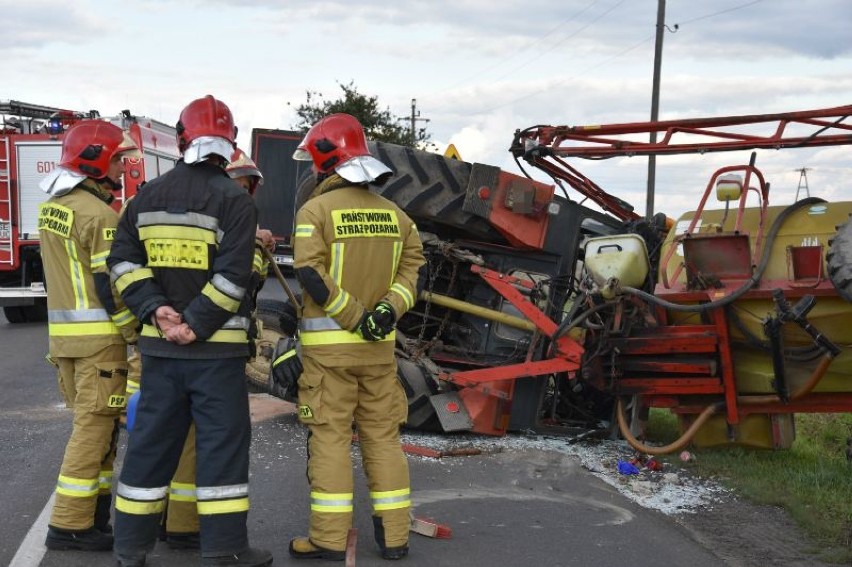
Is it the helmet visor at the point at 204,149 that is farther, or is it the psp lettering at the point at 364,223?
the psp lettering at the point at 364,223

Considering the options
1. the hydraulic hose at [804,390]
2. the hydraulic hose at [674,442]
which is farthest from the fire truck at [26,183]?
the hydraulic hose at [804,390]

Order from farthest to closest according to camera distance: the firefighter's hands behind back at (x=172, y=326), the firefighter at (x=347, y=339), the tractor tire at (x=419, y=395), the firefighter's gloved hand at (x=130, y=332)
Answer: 1. the tractor tire at (x=419, y=395)
2. the firefighter's gloved hand at (x=130, y=332)
3. the firefighter at (x=347, y=339)
4. the firefighter's hands behind back at (x=172, y=326)

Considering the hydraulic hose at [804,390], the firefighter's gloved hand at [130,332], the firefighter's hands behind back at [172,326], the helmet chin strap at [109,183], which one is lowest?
the hydraulic hose at [804,390]

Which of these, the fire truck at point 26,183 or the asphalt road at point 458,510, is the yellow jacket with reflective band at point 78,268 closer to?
the asphalt road at point 458,510

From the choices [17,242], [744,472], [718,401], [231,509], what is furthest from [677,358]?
[17,242]

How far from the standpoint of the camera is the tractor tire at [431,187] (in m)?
6.94

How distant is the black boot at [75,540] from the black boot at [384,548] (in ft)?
3.85

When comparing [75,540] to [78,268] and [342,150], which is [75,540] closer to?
[78,268]

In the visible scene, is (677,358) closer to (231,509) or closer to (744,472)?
(744,472)

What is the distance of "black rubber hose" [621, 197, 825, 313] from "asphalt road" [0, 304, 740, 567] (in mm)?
1116

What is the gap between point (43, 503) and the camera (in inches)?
197

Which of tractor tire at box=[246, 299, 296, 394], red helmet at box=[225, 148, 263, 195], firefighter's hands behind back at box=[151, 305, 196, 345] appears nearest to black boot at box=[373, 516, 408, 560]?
firefighter's hands behind back at box=[151, 305, 196, 345]

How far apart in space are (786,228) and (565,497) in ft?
6.71

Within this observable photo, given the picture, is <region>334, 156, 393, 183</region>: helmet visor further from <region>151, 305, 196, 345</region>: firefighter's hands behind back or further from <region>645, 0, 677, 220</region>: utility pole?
<region>645, 0, 677, 220</region>: utility pole
